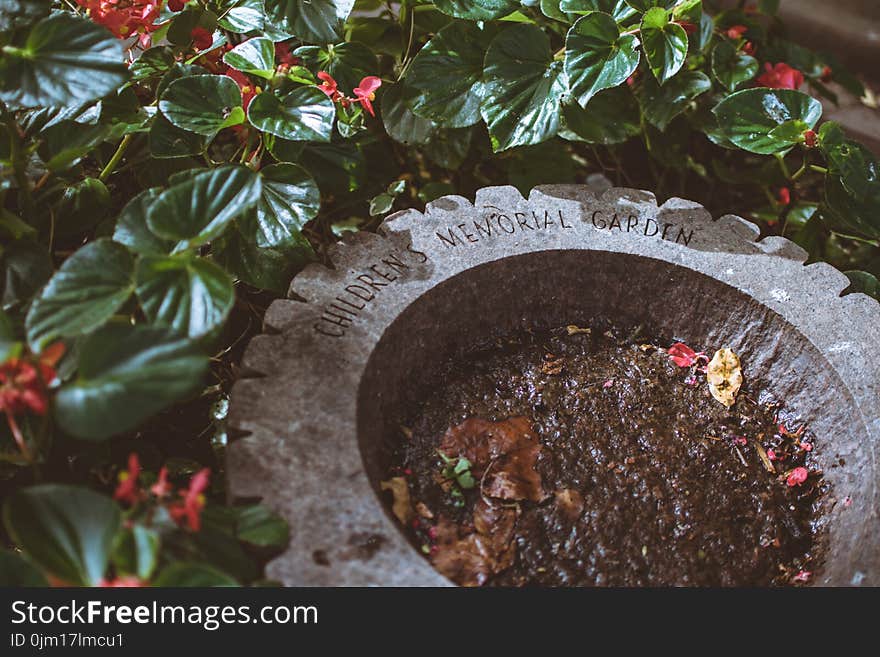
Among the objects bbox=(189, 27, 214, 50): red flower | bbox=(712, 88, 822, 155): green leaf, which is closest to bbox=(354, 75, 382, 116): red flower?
bbox=(189, 27, 214, 50): red flower

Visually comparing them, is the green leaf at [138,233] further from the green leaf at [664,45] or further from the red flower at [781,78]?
the red flower at [781,78]

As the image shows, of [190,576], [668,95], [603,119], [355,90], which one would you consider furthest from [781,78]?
[190,576]

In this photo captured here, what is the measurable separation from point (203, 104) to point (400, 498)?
0.74m

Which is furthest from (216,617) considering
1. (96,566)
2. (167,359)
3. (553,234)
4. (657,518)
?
(553,234)

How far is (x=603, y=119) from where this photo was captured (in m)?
1.56

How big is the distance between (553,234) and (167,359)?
0.75 metres

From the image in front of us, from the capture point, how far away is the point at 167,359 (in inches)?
32.6

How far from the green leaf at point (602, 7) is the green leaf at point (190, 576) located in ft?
3.80

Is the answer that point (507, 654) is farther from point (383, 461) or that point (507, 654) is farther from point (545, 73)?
point (545, 73)

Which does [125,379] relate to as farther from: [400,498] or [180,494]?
[400,498]

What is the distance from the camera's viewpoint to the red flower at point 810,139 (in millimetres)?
1360

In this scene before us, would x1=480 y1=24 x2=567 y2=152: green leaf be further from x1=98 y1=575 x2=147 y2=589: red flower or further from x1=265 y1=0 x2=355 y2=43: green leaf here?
x1=98 y1=575 x2=147 y2=589: red flower

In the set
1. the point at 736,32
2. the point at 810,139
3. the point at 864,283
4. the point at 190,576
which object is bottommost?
the point at 190,576

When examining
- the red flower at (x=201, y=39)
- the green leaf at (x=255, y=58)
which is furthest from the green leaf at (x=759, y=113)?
the red flower at (x=201, y=39)
